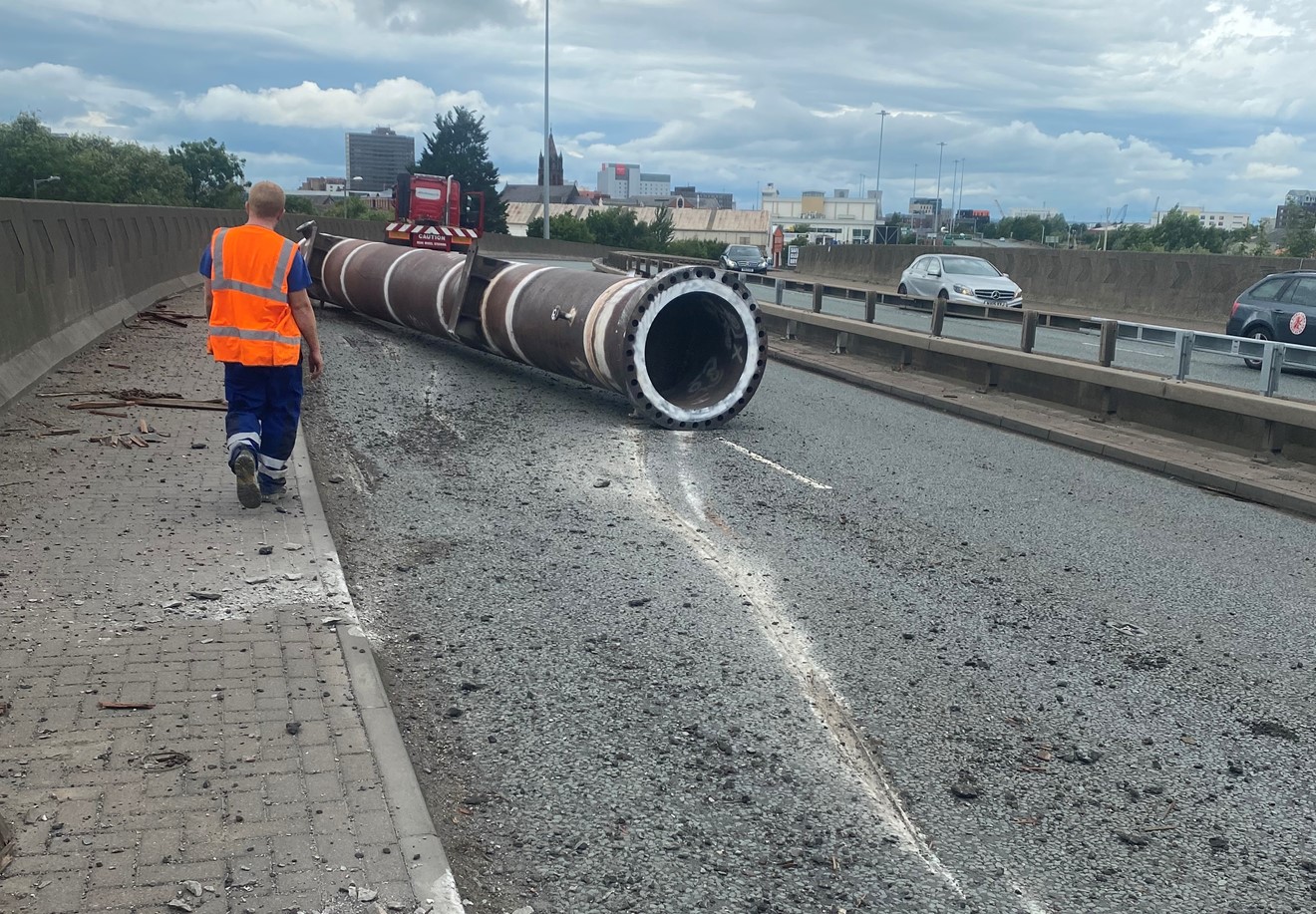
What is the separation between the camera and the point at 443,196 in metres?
39.8

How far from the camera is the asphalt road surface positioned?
12.9ft

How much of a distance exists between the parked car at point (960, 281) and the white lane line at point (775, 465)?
14936 mm

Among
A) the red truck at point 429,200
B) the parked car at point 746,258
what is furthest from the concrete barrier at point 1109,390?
the parked car at point 746,258

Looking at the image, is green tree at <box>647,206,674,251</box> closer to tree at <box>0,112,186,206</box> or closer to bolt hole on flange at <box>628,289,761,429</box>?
tree at <box>0,112,186,206</box>

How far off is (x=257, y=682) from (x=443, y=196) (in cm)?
3667

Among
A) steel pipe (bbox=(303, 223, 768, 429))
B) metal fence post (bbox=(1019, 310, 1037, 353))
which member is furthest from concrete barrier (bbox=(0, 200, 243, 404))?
metal fence post (bbox=(1019, 310, 1037, 353))

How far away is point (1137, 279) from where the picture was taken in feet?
95.6

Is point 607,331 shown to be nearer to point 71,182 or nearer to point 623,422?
point 623,422

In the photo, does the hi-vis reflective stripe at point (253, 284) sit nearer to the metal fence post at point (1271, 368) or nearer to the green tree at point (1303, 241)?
the metal fence post at point (1271, 368)

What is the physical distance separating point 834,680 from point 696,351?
27.2 ft

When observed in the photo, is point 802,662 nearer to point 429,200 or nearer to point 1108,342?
point 1108,342

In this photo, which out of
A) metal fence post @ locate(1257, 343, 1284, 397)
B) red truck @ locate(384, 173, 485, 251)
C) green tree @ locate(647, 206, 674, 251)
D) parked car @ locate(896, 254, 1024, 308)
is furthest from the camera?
green tree @ locate(647, 206, 674, 251)

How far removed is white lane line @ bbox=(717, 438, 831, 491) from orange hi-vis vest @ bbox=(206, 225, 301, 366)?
410 cm

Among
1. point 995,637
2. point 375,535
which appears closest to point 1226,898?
point 995,637
